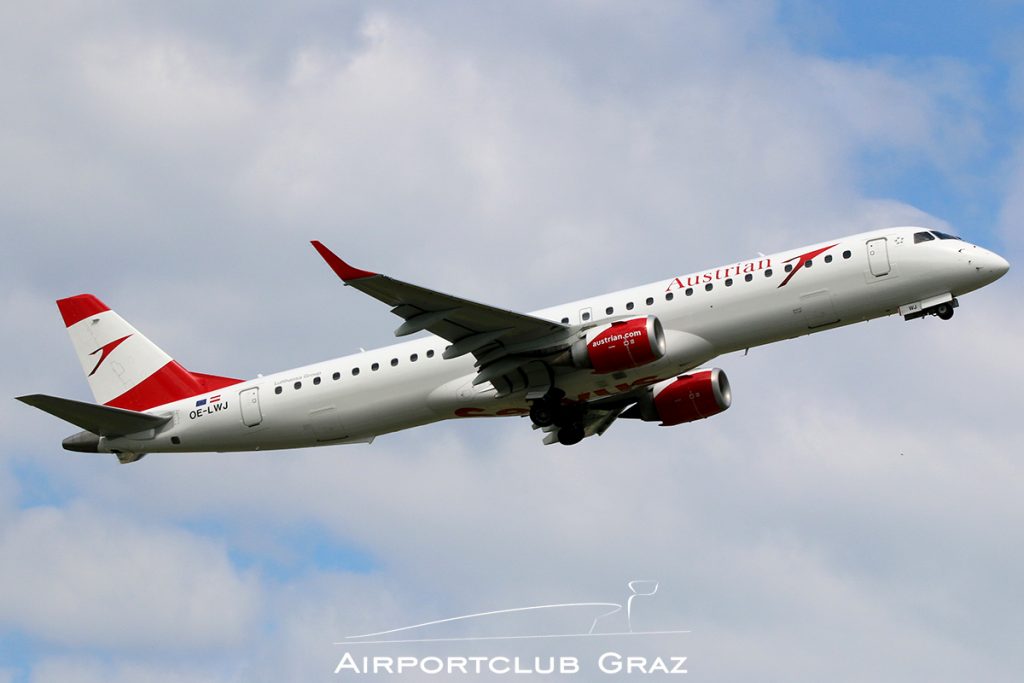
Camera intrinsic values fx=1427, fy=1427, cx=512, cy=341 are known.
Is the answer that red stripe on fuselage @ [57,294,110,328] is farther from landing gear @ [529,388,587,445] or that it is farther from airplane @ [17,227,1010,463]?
landing gear @ [529,388,587,445]

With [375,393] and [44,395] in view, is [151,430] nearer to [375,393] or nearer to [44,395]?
[44,395]

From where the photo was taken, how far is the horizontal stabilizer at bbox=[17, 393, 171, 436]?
46.0 m

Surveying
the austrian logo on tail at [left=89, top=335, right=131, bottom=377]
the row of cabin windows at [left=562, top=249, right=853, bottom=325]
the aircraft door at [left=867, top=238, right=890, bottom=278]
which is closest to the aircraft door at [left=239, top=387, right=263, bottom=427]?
the austrian logo on tail at [left=89, top=335, right=131, bottom=377]

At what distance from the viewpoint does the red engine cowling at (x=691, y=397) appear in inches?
1911

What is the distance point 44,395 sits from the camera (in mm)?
44031

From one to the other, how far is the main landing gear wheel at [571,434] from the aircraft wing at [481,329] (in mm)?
3929

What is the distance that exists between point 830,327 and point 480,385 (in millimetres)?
11044

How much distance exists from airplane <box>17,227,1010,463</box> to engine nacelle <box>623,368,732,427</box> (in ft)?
0.16

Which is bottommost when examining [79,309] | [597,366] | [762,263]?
[597,366]

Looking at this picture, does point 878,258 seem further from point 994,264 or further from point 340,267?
point 340,267

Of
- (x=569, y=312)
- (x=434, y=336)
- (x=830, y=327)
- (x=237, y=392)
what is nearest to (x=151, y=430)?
(x=237, y=392)

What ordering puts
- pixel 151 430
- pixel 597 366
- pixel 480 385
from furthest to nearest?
1. pixel 151 430
2. pixel 480 385
3. pixel 597 366

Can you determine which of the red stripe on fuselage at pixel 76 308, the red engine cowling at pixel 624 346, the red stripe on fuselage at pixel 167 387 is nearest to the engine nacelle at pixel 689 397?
the red engine cowling at pixel 624 346

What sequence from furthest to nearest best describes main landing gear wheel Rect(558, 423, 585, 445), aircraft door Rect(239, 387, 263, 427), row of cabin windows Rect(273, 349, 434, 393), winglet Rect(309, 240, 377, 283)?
1. main landing gear wheel Rect(558, 423, 585, 445)
2. aircraft door Rect(239, 387, 263, 427)
3. row of cabin windows Rect(273, 349, 434, 393)
4. winglet Rect(309, 240, 377, 283)
